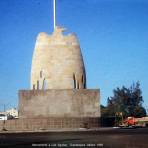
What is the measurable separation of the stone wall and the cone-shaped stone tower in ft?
3.79

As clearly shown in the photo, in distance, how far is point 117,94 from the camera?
8206 centimetres

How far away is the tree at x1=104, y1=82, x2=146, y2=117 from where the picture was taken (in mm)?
78738

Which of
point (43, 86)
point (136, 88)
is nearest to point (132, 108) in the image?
point (136, 88)

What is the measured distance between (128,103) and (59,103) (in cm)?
4487

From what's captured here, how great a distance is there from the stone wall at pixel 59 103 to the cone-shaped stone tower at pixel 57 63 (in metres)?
1.15

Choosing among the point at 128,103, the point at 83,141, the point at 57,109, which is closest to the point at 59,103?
the point at 57,109

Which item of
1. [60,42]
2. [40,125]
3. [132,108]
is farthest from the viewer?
[132,108]

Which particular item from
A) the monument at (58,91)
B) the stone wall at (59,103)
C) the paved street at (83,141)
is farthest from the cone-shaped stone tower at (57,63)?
the paved street at (83,141)

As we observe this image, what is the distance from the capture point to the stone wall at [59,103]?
36000mm

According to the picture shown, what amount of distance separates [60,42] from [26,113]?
6.49 meters

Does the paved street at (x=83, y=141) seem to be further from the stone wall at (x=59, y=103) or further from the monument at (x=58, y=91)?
the stone wall at (x=59, y=103)

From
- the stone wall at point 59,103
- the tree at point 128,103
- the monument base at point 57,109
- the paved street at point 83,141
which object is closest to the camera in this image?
the paved street at point 83,141

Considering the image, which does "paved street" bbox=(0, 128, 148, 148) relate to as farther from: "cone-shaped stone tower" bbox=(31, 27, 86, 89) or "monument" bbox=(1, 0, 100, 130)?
"cone-shaped stone tower" bbox=(31, 27, 86, 89)

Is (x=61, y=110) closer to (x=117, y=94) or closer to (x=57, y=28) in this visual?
(x=57, y=28)
